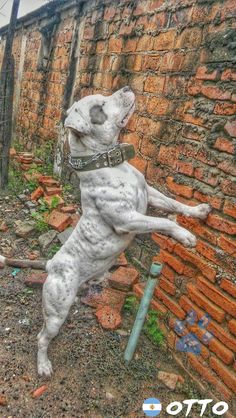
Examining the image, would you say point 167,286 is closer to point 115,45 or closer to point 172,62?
point 172,62

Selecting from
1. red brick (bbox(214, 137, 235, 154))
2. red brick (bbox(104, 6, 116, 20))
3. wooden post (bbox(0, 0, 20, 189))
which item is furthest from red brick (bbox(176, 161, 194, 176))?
wooden post (bbox(0, 0, 20, 189))

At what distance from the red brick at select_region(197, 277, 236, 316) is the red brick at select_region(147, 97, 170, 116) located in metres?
1.59

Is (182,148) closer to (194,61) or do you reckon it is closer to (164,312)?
(194,61)

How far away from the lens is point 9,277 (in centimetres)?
395

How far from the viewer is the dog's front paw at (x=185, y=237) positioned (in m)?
2.27

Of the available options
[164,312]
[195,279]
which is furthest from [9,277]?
[195,279]

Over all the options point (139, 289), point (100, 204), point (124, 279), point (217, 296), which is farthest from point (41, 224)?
point (217, 296)

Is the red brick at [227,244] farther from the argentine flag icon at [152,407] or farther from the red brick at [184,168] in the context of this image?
the argentine flag icon at [152,407]

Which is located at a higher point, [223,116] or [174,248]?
[223,116]

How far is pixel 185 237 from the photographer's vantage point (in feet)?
7.50

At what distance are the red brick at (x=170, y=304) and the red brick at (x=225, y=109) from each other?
1.58m

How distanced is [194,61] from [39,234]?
2860mm

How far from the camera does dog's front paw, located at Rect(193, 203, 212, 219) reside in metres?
2.70

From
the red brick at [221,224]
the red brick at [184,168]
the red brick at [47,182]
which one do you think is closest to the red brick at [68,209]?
the red brick at [47,182]
